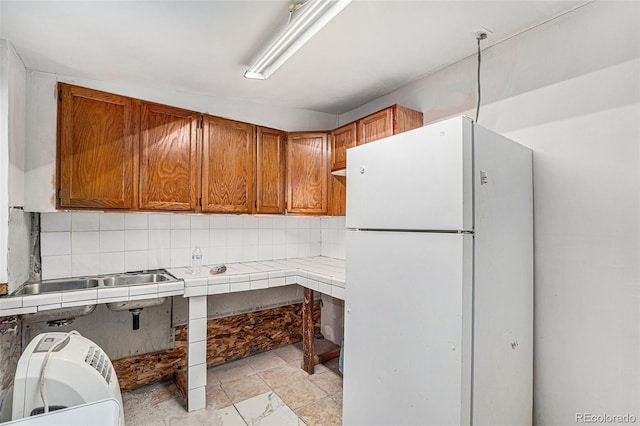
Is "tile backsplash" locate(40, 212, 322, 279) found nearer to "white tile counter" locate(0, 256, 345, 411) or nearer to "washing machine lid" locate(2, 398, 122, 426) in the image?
"white tile counter" locate(0, 256, 345, 411)

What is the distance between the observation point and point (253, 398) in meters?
2.42

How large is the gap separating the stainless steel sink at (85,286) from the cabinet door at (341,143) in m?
1.68

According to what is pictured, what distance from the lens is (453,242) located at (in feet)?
4.29

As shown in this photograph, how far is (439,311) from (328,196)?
187 cm

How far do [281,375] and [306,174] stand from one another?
1.83m

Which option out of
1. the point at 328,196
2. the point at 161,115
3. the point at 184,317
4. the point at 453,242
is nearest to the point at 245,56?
the point at 161,115

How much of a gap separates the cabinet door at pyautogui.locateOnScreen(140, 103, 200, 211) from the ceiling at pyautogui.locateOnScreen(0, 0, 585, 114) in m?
0.28

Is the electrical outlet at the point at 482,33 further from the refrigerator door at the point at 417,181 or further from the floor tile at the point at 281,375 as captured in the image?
the floor tile at the point at 281,375

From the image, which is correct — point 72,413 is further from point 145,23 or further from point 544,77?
point 544,77

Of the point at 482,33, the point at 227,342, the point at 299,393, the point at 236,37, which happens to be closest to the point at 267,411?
the point at 299,393

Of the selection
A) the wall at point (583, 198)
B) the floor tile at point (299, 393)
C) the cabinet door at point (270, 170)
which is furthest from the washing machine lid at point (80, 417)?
the wall at point (583, 198)

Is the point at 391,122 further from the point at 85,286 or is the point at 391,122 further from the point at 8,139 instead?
the point at 85,286

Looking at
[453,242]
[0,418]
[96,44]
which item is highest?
[96,44]

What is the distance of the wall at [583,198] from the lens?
1.49 m
